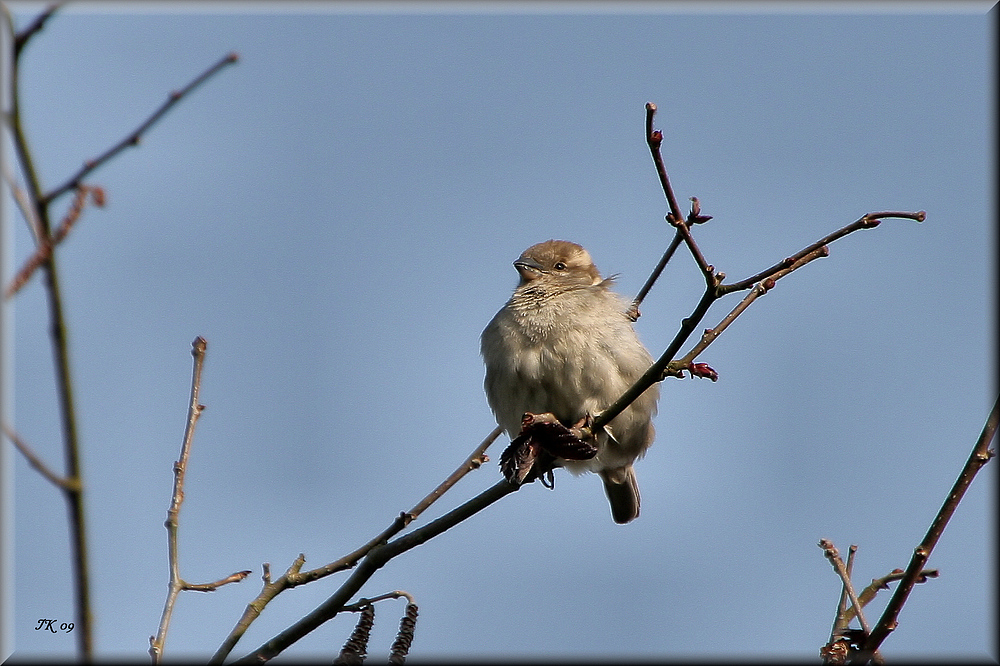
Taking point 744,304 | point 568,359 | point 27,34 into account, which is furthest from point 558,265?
point 27,34

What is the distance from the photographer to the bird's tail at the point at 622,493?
28.0 ft

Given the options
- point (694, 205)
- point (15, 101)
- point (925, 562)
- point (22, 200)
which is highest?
point (694, 205)

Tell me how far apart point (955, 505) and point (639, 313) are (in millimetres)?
3334

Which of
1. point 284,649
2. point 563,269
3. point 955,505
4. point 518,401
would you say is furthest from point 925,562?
point 563,269

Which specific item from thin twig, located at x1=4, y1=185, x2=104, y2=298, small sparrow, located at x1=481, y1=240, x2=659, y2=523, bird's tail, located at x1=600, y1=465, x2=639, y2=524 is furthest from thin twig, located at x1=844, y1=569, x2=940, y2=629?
bird's tail, located at x1=600, y1=465, x2=639, y2=524

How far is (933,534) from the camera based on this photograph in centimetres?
325

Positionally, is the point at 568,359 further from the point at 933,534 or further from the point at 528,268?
the point at 933,534

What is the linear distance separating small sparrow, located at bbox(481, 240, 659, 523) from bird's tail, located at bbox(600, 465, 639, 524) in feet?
2.83

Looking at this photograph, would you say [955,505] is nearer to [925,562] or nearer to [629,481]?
[925,562]

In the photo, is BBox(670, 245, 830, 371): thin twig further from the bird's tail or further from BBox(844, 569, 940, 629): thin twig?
the bird's tail

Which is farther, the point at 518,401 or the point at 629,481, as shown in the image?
the point at 629,481

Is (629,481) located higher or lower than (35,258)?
higher

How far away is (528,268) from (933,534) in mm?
4782

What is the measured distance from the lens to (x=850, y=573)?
4.39 m
